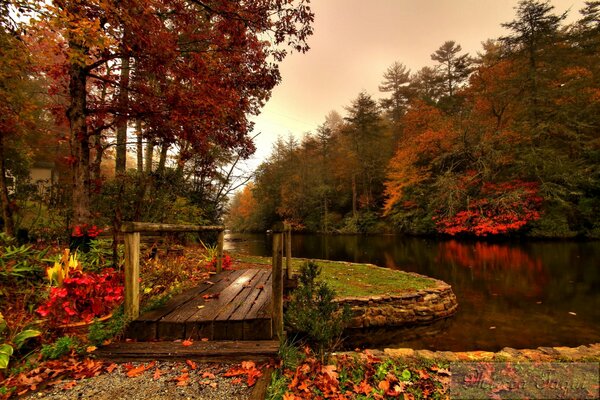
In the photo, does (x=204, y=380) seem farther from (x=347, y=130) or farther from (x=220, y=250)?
(x=347, y=130)

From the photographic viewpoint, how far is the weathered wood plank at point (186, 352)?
2.84m

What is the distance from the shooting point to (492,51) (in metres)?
28.1

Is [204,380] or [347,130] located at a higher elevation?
[347,130]

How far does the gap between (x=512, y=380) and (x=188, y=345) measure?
2.96 m

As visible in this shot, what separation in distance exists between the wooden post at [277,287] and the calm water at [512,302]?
3.00 metres

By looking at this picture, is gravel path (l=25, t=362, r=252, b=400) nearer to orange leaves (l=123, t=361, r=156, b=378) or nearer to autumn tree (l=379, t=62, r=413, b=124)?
orange leaves (l=123, t=361, r=156, b=378)

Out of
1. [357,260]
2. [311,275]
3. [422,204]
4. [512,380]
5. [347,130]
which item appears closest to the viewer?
[512,380]

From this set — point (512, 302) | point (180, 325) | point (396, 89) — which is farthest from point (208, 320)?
point (396, 89)

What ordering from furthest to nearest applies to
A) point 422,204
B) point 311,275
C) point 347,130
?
point 347,130, point 422,204, point 311,275

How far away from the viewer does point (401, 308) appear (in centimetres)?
623

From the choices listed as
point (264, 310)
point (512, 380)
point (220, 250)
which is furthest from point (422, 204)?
point (512, 380)

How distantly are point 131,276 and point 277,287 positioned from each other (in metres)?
1.75

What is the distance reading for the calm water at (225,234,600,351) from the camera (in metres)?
5.27

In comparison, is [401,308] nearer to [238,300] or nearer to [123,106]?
[238,300]
